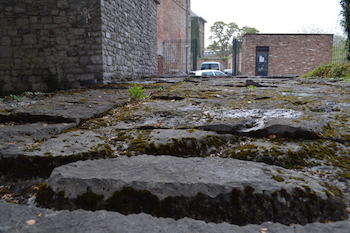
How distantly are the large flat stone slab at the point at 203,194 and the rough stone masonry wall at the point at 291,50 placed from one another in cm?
1867

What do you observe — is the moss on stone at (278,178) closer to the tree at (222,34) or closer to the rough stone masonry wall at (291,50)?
the rough stone masonry wall at (291,50)

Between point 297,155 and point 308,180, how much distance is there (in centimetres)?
26

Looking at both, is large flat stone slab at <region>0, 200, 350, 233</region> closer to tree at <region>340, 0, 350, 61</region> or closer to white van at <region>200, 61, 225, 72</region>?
tree at <region>340, 0, 350, 61</region>

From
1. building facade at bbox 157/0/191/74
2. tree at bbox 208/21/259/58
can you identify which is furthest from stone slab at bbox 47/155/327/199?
tree at bbox 208/21/259/58

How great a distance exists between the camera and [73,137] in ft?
4.99

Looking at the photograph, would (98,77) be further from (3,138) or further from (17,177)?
(17,177)

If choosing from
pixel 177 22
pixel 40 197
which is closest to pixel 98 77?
pixel 40 197

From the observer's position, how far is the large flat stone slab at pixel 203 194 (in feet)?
2.80

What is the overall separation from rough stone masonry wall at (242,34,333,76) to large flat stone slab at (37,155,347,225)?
18674 millimetres

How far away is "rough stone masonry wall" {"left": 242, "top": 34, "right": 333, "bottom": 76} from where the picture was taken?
1816cm

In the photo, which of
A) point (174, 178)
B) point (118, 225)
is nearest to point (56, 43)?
point (174, 178)

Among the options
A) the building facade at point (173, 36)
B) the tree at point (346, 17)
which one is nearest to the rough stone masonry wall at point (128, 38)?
the building facade at point (173, 36)

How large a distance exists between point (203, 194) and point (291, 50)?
19.9 m

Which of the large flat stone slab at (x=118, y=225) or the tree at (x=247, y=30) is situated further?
the tree at (x=247, y=30)
